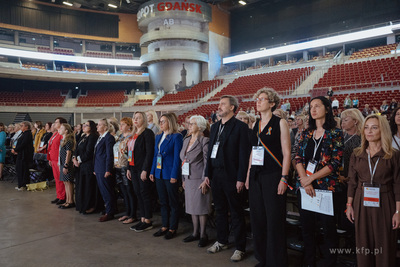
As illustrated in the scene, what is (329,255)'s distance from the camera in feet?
7.74

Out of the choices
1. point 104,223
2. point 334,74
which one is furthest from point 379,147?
point 334,74

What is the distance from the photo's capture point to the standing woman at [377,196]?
6.91ft

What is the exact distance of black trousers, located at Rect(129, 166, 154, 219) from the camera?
388cm

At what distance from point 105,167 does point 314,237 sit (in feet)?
10.3

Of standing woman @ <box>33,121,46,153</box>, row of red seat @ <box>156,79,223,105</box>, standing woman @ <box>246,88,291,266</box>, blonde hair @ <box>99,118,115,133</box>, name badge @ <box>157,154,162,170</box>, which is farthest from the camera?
row of red seat @ <box>156,79,223,105</box>

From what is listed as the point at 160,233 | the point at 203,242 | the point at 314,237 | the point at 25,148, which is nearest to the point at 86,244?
the point at 160,233

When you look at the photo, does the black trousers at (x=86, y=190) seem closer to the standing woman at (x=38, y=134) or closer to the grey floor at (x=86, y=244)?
the grey floor at (x=86, y=244)

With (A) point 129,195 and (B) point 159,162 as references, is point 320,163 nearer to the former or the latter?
(B) point 159,162

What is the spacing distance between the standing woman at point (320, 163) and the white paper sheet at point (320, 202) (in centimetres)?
4

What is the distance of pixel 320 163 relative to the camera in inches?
Result: 95.0

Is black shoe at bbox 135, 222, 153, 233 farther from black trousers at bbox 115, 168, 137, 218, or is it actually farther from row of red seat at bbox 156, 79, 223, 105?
row of red seat at bbox 156, 79, 223, 105

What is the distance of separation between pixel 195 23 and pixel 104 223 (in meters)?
20.9

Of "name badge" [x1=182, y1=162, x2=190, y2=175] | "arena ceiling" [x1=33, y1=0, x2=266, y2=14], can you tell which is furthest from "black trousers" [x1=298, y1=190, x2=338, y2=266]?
"arena ceiling" [x1=33, y1=0, x2=266, y2=14]

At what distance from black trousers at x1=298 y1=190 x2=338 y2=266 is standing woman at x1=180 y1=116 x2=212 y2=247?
1132mm
